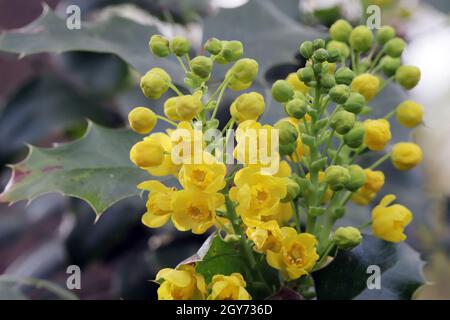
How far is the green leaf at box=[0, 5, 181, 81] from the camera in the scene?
95cm

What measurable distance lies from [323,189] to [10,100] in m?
1.09

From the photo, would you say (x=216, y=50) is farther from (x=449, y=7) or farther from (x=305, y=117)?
(x=449, y=7)

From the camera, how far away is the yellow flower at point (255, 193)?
0.60 m

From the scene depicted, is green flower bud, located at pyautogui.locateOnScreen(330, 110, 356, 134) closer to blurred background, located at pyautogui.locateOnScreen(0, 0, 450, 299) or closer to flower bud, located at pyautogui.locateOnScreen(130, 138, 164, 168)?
flower bud, located at pyautogui.locateOnScreen(130, 138, 164, 168)

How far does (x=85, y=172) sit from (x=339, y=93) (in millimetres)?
326

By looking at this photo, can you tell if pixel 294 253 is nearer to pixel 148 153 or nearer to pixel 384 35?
pixel 148 153

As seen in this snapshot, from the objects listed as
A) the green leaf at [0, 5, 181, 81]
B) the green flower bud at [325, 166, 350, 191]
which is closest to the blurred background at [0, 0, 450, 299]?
the green leaf at [0, 5, 181, 81]

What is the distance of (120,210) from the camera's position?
4.45 feet

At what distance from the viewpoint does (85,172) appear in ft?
2.71

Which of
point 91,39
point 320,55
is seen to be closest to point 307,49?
point 320,55

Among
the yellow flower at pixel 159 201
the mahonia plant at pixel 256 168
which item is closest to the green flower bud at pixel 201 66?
the mahonia plant at pixel 256 168

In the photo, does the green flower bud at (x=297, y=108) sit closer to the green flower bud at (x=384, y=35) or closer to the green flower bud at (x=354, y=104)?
the green flower bud at (x=354, y=104)

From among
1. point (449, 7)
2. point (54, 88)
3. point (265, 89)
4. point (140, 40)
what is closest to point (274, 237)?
point (265, 89)

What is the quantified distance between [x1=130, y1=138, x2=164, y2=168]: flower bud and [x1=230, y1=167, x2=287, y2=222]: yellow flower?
75mm
